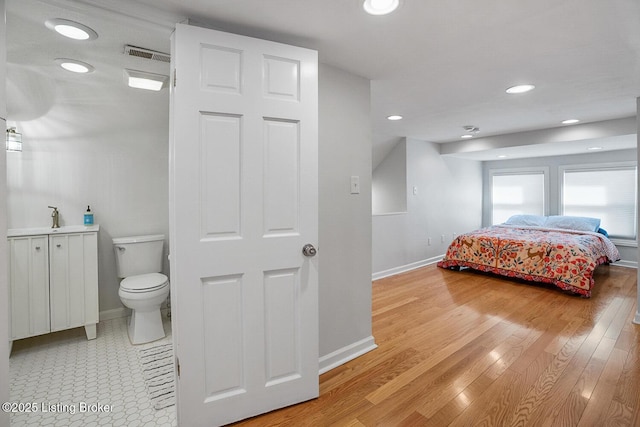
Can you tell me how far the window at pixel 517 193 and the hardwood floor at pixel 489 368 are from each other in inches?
108

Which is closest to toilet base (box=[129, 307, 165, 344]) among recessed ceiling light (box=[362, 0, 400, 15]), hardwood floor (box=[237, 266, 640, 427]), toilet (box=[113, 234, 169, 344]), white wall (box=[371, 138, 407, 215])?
toilet (box=[113, 234, 169, 344])

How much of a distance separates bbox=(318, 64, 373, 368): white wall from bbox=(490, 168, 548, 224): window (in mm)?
5163

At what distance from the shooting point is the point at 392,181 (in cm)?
499

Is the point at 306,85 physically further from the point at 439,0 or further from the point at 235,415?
the point at 235,415

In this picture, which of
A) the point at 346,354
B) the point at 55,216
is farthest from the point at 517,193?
the point at 55,216

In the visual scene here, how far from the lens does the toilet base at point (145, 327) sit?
2430 millimetres

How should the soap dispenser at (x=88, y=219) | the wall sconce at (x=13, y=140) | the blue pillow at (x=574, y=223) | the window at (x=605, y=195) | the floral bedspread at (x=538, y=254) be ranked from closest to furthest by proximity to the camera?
1. the wall sconce at (x=13, y=140)
2. the soap dispenser at (x=88, y=219)
3. the floral bedspread at (x=538, y=254)
4. the blue pillow at (x=574, y=223)
5. the window at (x=605, y=195)

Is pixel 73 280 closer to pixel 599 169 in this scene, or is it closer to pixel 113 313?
pixel 113 313

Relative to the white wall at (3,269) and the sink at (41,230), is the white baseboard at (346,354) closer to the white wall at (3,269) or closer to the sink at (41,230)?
the white wall at (3,269)

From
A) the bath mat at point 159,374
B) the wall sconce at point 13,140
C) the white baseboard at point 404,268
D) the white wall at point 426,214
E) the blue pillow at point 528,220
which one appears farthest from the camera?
the blue pillow at point 528,220

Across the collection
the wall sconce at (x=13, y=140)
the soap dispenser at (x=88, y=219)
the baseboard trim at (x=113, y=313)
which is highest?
the wall sconce at (x=13, y=140)

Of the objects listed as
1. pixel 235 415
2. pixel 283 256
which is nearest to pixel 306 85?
pixel 283 256

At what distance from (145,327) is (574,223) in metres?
6.05

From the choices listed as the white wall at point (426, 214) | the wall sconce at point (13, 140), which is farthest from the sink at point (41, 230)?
the white wall at point (426, 214)
